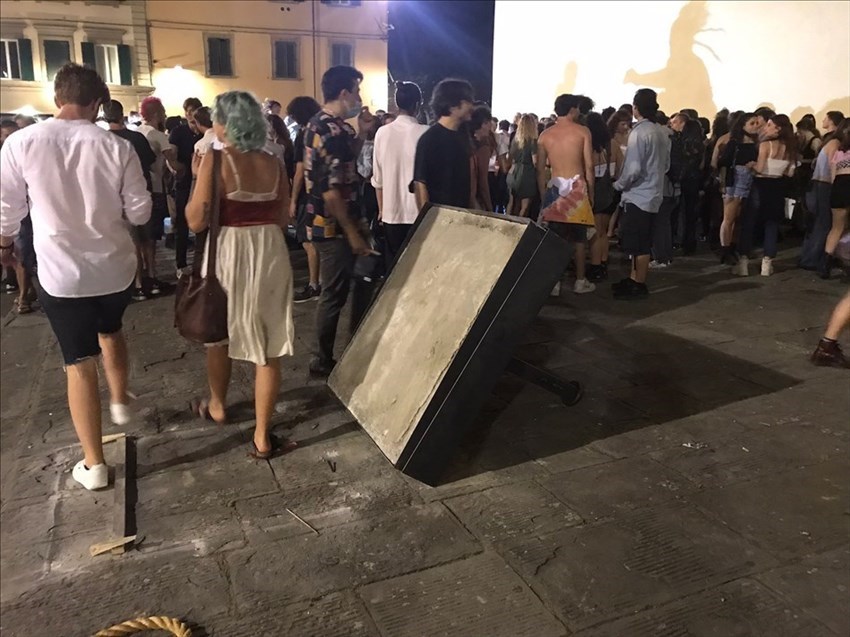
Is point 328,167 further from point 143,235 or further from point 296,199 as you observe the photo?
point 143,235

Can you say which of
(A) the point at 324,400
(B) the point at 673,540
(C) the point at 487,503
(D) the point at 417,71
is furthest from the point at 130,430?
(D) the point at 417,71

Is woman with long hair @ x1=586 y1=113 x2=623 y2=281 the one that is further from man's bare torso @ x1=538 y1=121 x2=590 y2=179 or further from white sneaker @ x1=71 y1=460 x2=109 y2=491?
white sneaker @ x1=71 y1=460 x2=109 y2=491

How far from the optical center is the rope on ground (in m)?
2.19

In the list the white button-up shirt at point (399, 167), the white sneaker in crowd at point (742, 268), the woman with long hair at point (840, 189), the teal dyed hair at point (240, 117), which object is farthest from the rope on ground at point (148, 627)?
the woman with long hair at point (840, 189)

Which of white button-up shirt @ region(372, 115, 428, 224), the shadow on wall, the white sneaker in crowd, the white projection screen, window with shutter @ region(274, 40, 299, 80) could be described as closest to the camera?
white button-up shirt @ region(372, 115, 428, 224)

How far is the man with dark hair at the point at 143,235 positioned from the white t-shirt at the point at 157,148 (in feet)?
0.26

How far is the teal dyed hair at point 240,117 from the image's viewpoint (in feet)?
9.90

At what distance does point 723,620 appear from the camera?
2287 millimetres

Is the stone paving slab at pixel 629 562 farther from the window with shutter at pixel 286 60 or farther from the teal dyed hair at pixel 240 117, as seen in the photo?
the window with shutter at pixel 286 60

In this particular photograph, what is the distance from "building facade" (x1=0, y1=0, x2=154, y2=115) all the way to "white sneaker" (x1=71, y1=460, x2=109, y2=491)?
1069 inches

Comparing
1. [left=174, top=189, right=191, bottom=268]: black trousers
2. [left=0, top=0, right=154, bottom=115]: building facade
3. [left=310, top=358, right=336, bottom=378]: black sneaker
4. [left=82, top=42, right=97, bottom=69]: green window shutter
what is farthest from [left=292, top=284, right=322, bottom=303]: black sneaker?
Answer: [left=82, top=42, right=97, bottom=69]: green window shutter

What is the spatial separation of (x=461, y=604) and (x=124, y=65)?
30.1 m

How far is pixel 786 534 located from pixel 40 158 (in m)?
3.42

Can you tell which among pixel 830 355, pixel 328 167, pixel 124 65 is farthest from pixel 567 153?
pixel 124 65
